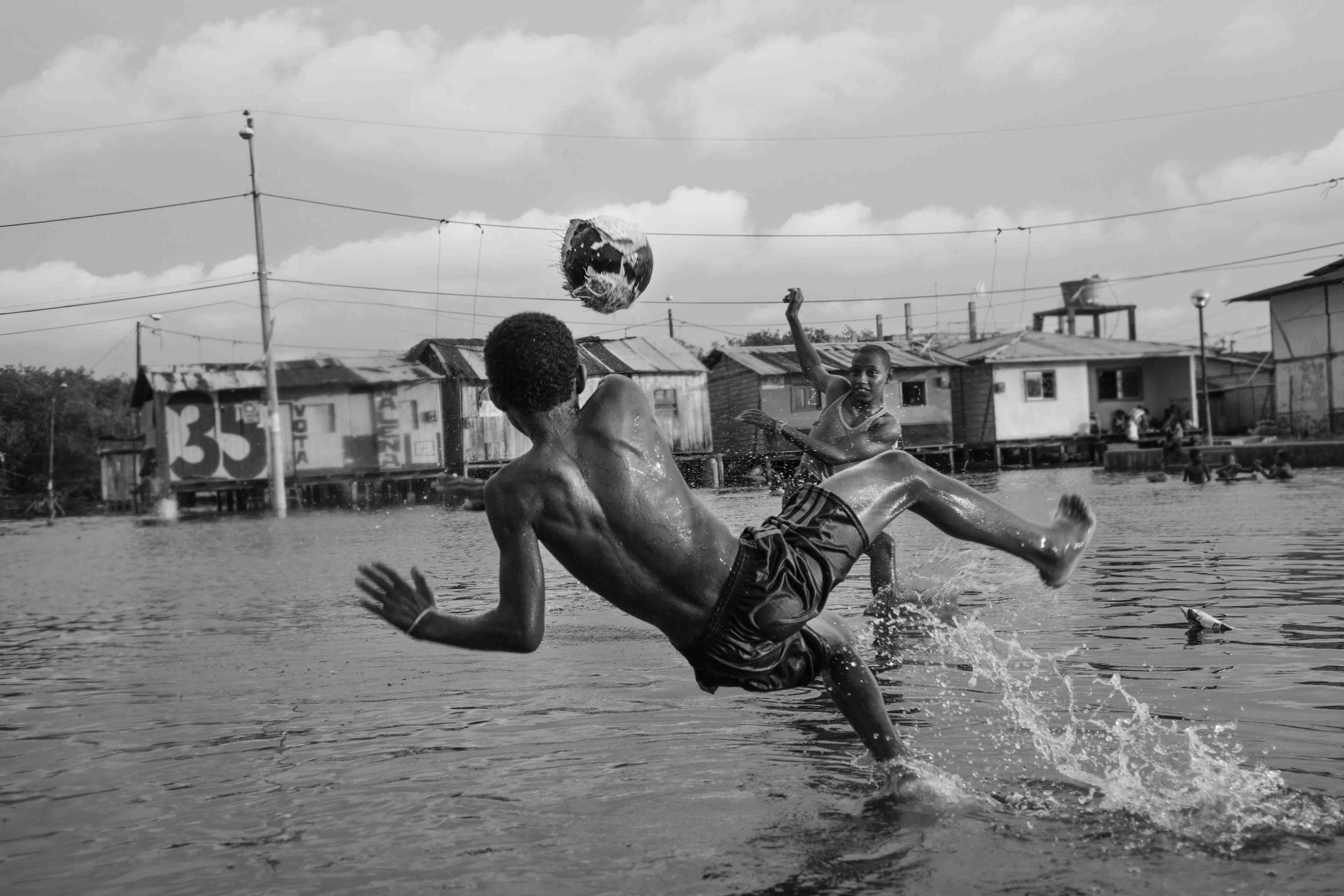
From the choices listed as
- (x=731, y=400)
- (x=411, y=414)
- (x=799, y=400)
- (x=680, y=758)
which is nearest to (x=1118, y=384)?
(x=799, y=400)

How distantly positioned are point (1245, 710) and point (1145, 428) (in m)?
44.6

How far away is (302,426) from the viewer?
1688 inches

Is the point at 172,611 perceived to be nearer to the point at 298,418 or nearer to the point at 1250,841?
the point at 1250,841

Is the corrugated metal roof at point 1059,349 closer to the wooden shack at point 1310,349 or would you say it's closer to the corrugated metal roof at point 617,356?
the wooden shack at point 1310,349

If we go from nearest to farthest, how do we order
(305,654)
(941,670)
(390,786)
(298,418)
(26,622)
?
(390,786) → (941,670) → (305,654) → (26,622) → (298,418)

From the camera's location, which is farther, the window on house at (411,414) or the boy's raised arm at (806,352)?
the window on house at (411,414)

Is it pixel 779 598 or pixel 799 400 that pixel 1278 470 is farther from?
pixel 779 598

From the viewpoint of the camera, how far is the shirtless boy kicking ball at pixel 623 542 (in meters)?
3.62

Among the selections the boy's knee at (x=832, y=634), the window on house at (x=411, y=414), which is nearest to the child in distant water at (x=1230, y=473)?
the boy's knee at (x=832, y=634)

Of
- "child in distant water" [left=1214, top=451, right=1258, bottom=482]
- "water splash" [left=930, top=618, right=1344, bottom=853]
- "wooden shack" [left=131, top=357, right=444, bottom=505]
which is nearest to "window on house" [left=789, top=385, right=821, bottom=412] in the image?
"wooden shack" [left=131, top=357, right=444, bottom=505]

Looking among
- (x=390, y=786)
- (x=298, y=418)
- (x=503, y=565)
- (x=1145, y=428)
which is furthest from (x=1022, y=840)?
(x=1145, y=428)

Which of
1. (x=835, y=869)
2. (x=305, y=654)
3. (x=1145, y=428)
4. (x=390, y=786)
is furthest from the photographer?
(x=1145, y=428)

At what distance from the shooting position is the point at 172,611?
11.3m

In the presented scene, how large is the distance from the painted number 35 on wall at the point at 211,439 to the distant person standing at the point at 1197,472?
29.4 metres
